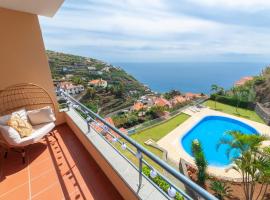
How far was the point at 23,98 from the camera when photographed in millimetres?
4066

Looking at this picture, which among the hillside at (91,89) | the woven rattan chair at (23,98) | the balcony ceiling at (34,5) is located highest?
the balcony ceiling at (34,5)

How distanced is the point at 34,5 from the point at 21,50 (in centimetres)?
105

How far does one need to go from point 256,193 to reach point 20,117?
9495mm

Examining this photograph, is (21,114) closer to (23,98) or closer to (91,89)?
(23,98)

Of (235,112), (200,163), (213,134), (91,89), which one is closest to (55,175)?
(200,163)

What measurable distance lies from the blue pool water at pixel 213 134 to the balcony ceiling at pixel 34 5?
11.0 meters

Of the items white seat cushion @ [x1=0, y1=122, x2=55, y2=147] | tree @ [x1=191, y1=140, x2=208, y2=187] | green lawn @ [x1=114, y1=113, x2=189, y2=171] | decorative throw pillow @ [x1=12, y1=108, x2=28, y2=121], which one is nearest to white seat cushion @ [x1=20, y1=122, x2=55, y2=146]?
white seat cushion @ [x1=0, y1=122, x2=55, y2=147]

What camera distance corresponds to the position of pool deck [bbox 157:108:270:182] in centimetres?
943

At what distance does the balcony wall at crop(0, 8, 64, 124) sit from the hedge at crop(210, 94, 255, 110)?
22.9 metres

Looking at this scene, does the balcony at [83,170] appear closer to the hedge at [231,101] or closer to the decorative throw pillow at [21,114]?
the decorative throw pillow at [21,114]

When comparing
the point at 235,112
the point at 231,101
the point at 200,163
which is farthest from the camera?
the point at 231,101

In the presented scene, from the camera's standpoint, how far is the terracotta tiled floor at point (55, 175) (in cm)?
242

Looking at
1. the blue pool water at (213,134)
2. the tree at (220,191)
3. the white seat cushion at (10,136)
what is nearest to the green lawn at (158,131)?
the blue pool water at (213,134)

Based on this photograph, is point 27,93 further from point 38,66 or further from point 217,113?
point 217,113
